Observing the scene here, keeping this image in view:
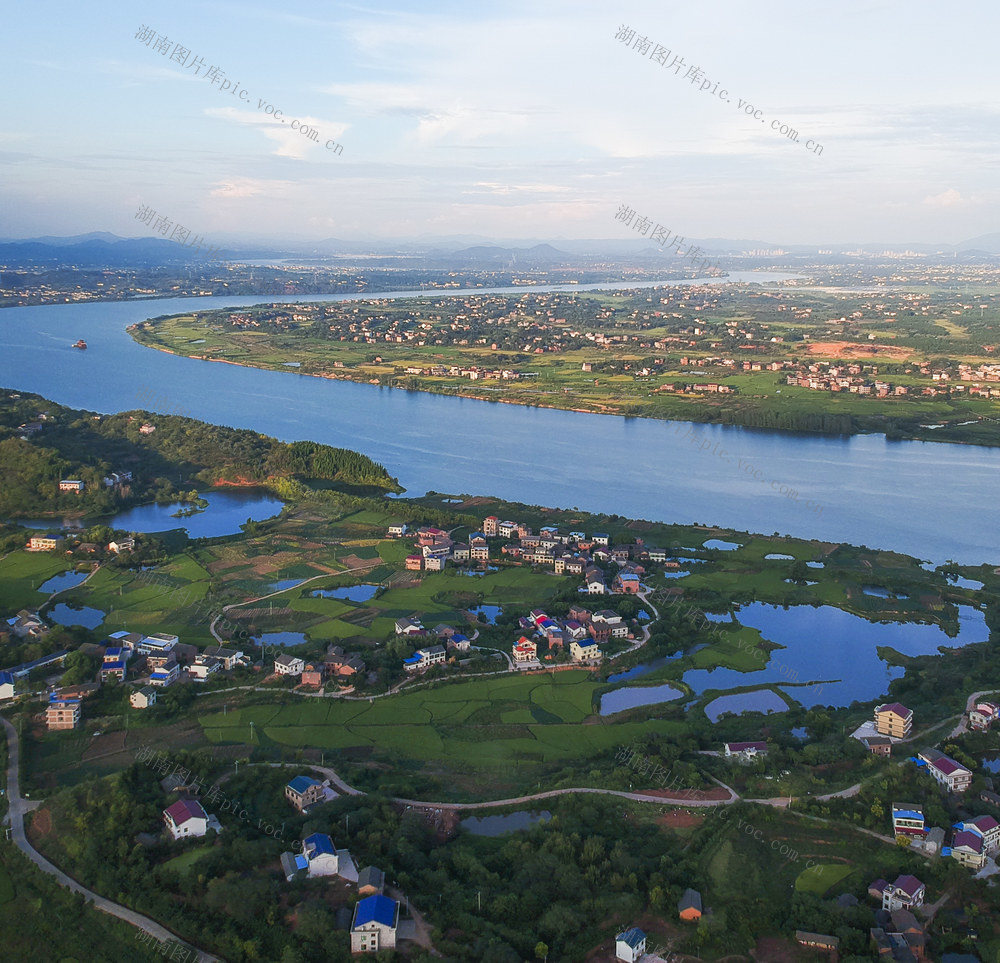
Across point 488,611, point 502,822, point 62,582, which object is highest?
point 62,582

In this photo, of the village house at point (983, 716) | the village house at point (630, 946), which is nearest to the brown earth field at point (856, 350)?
the village house at point (983, 716)

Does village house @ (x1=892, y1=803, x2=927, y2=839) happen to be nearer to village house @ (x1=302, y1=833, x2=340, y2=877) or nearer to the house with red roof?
village house @ (x1=302, y1=833, x2=340, y2=877)

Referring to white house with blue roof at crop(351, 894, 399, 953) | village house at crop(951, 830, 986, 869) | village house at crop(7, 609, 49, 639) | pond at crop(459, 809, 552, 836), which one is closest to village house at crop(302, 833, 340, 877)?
white house with blue roof at crop(351, 894, 399, 953)

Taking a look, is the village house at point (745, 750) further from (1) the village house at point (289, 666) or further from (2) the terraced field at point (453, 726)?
(1) the village house at point (289, 666)

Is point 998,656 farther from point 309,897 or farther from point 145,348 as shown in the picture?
point 145,348

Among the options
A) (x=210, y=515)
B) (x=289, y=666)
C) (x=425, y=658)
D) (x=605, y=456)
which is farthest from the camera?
(x=605, y=456)

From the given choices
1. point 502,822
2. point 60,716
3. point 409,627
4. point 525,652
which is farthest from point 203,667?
point 502,822

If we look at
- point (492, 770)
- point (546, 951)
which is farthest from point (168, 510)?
point (546, 951)

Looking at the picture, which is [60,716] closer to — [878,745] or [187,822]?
[187,822]

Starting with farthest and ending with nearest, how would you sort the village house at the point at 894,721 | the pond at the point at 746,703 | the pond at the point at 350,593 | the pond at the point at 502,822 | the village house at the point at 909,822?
1. the pond at the point at 350,593
2. the pond at the point at 746,703
3. the village house at the point at 894,721
4. the pond at the point at 502,822
5. the village house at the point at 909,822
